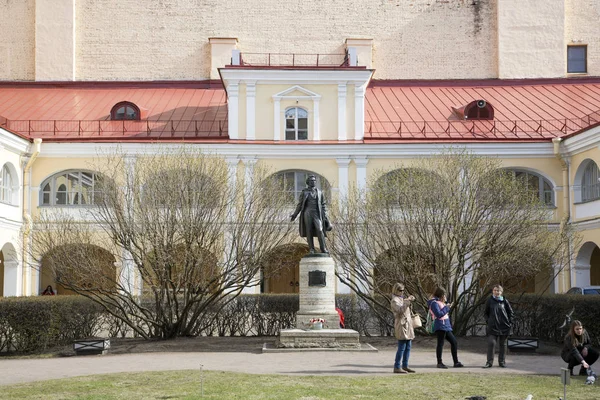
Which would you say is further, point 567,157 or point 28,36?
point 28,36

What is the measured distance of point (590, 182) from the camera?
32.4 metres

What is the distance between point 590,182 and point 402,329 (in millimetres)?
19319

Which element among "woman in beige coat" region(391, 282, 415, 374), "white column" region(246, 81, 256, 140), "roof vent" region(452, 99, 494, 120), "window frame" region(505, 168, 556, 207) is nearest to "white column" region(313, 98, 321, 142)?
"white column" region(246, 81, 256, 140)

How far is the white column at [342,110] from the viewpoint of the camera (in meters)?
34.6

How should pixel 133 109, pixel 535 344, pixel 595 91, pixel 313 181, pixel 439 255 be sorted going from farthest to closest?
pixel 595 91 → pixel 133 109 → pixel 439 255 → pixel 313 181 → pixel 535 344

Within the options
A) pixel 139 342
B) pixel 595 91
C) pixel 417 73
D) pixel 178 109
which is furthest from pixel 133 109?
pixel 595 91

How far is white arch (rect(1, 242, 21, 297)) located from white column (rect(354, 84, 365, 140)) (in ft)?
43.1

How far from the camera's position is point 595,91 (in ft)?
129

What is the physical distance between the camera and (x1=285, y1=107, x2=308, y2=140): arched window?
Answer: 3478 centimetres

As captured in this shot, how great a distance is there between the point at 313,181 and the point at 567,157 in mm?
16092

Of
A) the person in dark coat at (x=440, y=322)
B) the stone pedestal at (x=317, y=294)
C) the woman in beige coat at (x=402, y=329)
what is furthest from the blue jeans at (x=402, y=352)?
the stone pedestal at (x=317, y=294)

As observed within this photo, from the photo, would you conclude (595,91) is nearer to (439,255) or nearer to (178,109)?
(178,109)

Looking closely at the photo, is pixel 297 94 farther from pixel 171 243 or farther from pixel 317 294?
pixel 317 294

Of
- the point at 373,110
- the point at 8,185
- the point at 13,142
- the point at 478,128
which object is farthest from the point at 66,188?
the point at 478,128
